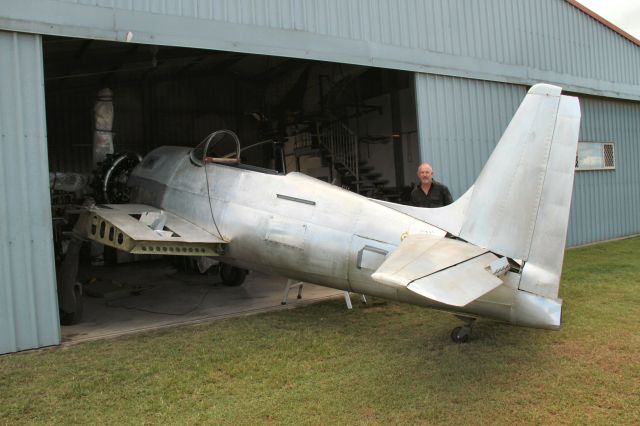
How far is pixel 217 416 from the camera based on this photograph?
12.8ft

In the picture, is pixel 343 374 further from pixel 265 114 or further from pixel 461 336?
pixel 265 114

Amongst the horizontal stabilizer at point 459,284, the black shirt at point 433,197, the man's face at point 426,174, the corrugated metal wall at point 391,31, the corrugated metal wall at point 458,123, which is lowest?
the horizontal stabilizer at point 459,284

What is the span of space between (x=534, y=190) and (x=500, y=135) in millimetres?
6768

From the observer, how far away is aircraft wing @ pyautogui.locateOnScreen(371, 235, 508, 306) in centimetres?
341

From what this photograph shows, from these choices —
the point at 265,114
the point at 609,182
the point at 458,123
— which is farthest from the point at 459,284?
the point at 265,114

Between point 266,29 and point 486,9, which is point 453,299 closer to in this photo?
point 266,29

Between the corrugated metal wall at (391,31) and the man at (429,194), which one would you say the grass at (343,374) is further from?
the corrugated metal wall at (391,31)

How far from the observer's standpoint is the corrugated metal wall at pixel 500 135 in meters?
9.47

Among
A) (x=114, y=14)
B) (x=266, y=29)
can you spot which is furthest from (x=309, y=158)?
(x=114, y=14)

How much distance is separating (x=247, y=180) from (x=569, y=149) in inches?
164

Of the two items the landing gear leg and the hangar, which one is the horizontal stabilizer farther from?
the hangar

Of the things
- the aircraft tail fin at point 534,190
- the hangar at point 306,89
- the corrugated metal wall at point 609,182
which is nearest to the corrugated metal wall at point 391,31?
the hangar at point 306,89

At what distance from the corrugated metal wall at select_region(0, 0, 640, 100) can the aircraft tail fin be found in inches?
174

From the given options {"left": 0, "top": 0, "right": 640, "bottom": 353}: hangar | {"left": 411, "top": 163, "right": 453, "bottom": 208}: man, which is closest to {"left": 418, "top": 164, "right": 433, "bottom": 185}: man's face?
{"left": 411, "top": 163, "right": 453, "bottom": 208}: man
